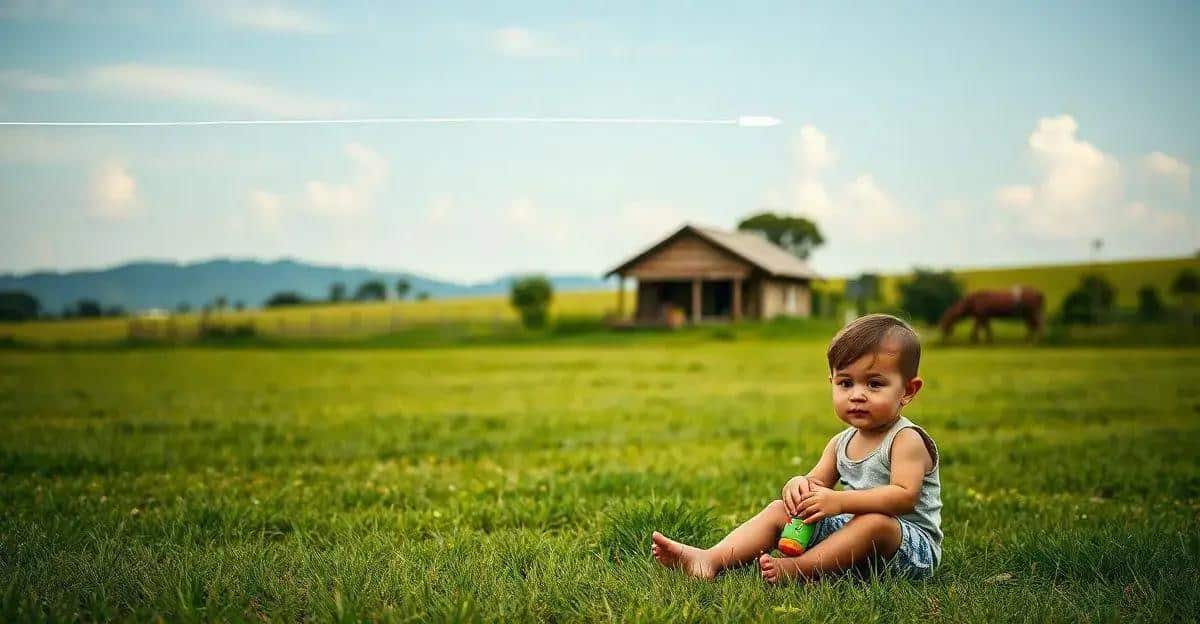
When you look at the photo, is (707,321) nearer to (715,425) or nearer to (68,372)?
(68,372)

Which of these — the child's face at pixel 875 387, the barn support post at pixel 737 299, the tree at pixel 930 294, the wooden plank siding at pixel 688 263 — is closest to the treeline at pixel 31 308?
the wooden plank siding at pixel 688 263

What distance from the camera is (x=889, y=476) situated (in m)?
4.61

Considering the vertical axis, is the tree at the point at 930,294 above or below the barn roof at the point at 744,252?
below

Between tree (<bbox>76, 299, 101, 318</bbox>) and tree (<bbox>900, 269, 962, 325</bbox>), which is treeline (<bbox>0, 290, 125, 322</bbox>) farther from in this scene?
tree (<bbox>900, 269, 962, 325</bbox>)

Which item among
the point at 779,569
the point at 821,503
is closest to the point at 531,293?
the point at 779,569

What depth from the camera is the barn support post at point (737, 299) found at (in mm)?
51531

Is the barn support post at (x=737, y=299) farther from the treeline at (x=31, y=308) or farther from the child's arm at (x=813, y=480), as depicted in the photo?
the child's arm at (x=813, y=480)

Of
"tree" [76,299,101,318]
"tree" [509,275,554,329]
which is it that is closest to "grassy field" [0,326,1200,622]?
"tree" [76,299,101,318]

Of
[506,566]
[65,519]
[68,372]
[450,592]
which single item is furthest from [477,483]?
[68,372]

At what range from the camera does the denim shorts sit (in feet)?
15.1

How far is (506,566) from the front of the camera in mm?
4797

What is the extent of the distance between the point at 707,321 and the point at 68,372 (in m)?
30.7

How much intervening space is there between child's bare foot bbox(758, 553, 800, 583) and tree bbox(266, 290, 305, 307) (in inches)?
2519

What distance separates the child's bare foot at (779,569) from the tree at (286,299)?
6399 cm
